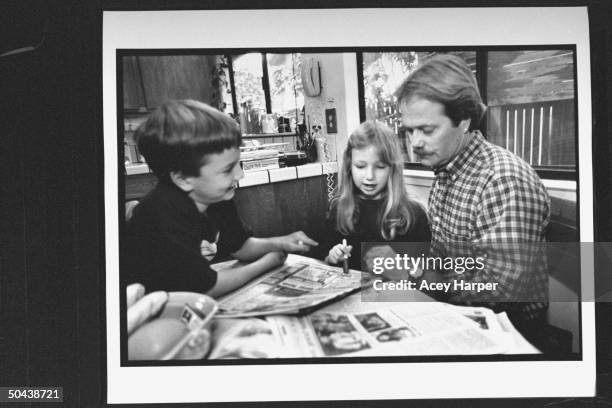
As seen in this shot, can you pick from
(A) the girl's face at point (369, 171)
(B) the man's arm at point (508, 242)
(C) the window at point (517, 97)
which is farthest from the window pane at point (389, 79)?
(B) the man's arm at point (508, 242)

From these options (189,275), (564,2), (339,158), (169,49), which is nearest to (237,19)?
(169,49)

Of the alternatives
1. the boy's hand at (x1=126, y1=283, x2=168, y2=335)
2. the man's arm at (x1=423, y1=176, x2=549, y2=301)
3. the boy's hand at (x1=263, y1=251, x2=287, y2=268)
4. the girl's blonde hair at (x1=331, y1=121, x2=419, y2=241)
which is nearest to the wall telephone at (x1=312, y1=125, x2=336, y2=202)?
the girl's blonde hair at (x1=331, y1=121, x2=419, y2=241)

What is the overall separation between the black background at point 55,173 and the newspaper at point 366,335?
0.73 feet

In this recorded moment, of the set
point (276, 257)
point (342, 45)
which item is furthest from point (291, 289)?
point (342, 45)

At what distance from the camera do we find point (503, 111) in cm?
224

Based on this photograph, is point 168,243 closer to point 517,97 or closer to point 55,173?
point 55,173

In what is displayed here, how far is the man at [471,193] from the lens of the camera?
223cm

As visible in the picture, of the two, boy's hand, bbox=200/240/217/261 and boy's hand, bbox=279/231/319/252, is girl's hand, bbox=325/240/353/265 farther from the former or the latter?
boy's hand, bbox=200/240/217/261

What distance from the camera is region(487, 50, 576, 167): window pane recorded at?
2.24 m

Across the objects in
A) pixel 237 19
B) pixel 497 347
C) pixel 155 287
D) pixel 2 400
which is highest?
pixel 237 19

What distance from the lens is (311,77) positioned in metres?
2.25

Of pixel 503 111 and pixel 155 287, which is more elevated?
pixel 503 111

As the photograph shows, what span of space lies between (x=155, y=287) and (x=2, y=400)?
786 mm

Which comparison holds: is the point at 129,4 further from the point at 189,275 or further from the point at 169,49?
the point at 189,275
